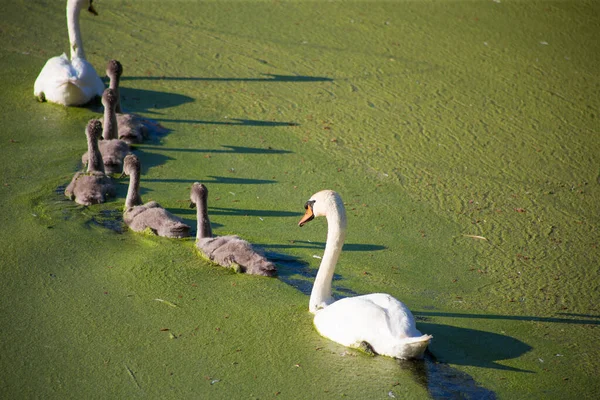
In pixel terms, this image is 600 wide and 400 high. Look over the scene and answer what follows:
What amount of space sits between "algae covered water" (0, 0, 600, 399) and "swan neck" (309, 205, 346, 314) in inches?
5.6

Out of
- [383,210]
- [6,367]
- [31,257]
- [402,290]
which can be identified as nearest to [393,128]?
[383,210]

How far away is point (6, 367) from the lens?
4418 millimetres

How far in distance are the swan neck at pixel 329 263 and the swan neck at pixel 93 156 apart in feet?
7.94

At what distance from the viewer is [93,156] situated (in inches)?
256

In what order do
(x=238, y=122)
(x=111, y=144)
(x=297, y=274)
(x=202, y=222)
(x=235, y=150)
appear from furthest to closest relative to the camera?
(x=238, y=122) < (x=235, y=150) < (x=111, y=144) < (x=202, y=222) < (x=297, y=274)

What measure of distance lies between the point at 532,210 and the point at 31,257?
13.3 feet

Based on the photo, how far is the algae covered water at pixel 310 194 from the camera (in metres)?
4.60

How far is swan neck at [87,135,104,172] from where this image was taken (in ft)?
21.2

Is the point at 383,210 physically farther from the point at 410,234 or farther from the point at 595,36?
the point at 595,36

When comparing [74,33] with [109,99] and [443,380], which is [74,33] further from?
[443,380]

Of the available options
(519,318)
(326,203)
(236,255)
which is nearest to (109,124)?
(236,255)

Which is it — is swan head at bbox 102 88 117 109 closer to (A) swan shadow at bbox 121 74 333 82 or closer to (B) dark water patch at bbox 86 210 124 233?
(B) dark water patch at bbox 86 210 124 233

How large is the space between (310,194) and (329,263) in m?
1.68

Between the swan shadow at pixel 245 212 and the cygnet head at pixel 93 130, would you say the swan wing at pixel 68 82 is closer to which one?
the cygnet head at pixel 93 130
